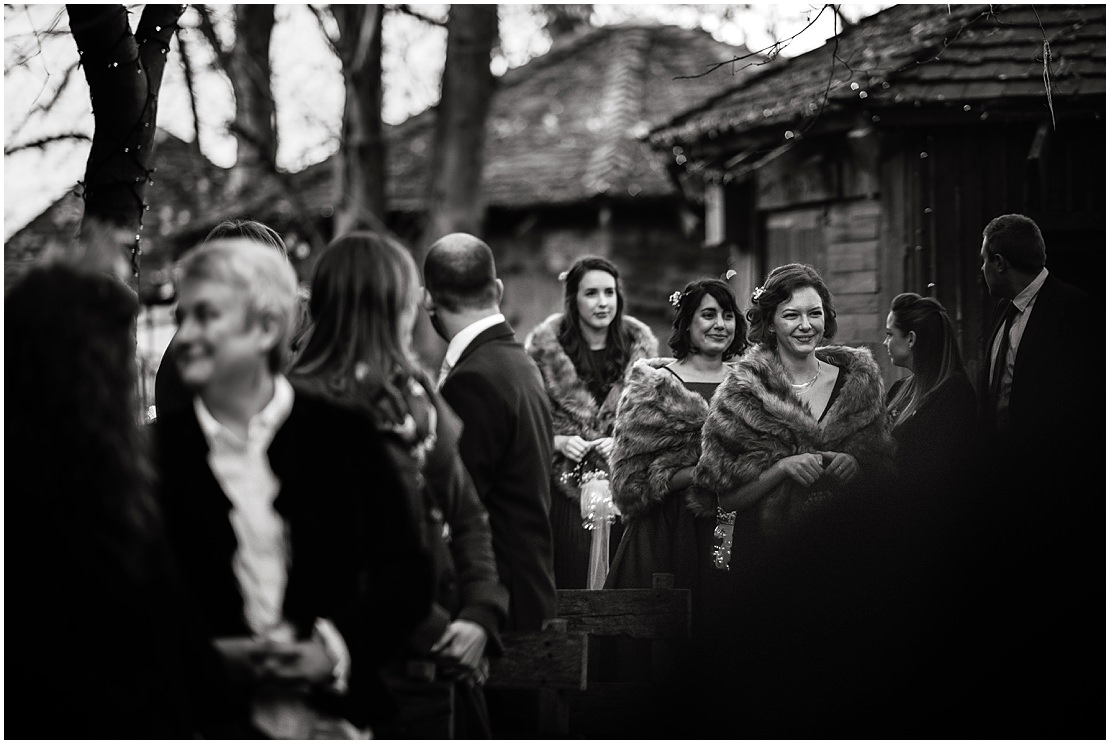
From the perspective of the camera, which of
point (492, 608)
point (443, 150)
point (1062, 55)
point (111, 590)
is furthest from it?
point (443, 150)

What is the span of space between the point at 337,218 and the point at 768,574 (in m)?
9.13

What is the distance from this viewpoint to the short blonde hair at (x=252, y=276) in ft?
9.44

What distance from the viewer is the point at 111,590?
256 centimetres

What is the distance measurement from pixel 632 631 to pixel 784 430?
3.91 feet

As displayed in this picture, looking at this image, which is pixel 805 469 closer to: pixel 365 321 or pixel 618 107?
pixel 365 321

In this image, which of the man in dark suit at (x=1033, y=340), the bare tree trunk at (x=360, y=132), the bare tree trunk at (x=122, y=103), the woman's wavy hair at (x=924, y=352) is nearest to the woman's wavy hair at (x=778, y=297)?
the woman's wavy hair at (x=924, y=352)

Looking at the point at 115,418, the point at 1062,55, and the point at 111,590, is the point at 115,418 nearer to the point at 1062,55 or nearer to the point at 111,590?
the point at 111,590

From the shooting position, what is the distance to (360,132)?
13.2 meters

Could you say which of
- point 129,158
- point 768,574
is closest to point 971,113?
point 768,574

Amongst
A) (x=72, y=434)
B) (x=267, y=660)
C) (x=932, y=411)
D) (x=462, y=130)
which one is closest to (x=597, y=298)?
(x=932, y=411)

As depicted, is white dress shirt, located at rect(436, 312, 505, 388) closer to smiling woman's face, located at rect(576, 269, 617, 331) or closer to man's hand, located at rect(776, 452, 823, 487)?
man's hand, located at rect(776, 452, 823, 487)

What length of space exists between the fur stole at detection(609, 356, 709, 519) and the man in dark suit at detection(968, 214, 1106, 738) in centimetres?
125

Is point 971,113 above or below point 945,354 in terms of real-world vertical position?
above

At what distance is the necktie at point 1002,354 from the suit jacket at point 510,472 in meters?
2.37
